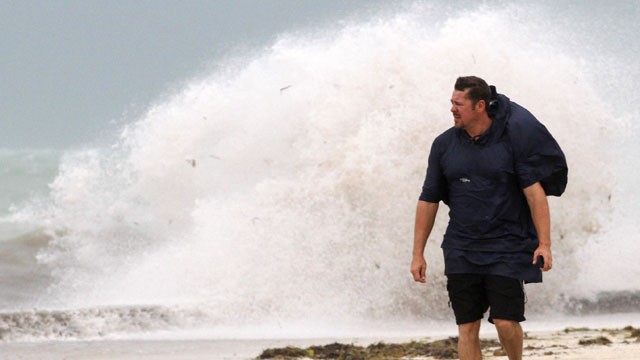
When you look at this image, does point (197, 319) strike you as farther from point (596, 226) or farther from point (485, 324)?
point (596, 226)

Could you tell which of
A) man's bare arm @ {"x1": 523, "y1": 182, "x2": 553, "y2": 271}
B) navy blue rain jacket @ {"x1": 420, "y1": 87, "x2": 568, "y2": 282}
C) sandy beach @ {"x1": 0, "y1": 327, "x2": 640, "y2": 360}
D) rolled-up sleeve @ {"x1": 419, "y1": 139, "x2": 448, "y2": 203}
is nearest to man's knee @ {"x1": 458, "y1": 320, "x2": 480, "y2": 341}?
navy blue rain jacket @ {"x1": 420, "y1": 87, "x2": 568, "y2": 282}

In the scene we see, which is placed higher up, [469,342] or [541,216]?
[541,216]

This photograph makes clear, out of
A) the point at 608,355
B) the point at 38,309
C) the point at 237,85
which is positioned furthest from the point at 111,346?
the point at 237,85

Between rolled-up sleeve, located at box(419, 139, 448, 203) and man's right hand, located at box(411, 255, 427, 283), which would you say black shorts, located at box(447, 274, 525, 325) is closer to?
man's right hand, located at box(411, 255, 427, 283)

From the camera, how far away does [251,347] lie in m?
8.55

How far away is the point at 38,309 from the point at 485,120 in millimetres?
7244

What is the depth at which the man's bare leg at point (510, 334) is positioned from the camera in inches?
199

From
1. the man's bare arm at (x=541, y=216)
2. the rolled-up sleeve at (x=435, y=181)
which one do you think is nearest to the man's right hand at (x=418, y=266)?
the rolled-up sleeve at (x=435, y=181)

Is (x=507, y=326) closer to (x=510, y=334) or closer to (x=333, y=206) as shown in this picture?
(x=510, y=334)

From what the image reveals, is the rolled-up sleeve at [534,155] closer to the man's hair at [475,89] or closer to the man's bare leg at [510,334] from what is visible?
the man's hair at [475,89]

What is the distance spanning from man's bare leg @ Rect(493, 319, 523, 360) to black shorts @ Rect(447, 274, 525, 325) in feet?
0.09

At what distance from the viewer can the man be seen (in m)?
4.99

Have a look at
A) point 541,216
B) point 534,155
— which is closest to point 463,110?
point 534,155

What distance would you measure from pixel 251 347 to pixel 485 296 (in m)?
3.71
